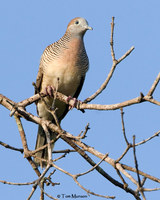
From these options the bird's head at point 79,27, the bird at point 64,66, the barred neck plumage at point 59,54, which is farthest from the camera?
the bird's head at point 79,27

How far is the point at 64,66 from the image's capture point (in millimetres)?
6168

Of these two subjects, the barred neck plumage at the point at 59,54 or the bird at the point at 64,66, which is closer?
the bird at the point at 64,66

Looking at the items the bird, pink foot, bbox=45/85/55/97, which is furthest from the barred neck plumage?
pink foot, bbox=45/85/55/97

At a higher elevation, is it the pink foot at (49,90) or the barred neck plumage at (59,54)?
the barred neck plumage at (59,54)

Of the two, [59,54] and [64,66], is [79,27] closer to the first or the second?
[59,54]

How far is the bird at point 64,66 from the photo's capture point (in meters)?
6.20

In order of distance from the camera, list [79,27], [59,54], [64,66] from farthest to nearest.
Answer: [79,27] < [59,54] < [64,66]

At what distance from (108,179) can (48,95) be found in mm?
2554

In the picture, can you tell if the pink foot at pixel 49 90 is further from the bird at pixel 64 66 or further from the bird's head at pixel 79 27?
the bird's head at pixel 79 27

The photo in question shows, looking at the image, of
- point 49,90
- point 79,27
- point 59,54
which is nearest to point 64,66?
point 59,54

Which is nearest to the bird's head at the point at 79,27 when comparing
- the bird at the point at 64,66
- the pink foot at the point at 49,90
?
the bird at the point at 64,66

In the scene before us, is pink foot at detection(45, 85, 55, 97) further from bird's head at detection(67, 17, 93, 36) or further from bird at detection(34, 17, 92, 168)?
bird's head at detection(67, 17, 93, 36)

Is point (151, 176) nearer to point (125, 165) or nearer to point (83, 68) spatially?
point (125, 165)

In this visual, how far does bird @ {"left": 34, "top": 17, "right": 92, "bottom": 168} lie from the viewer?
20.3ft
